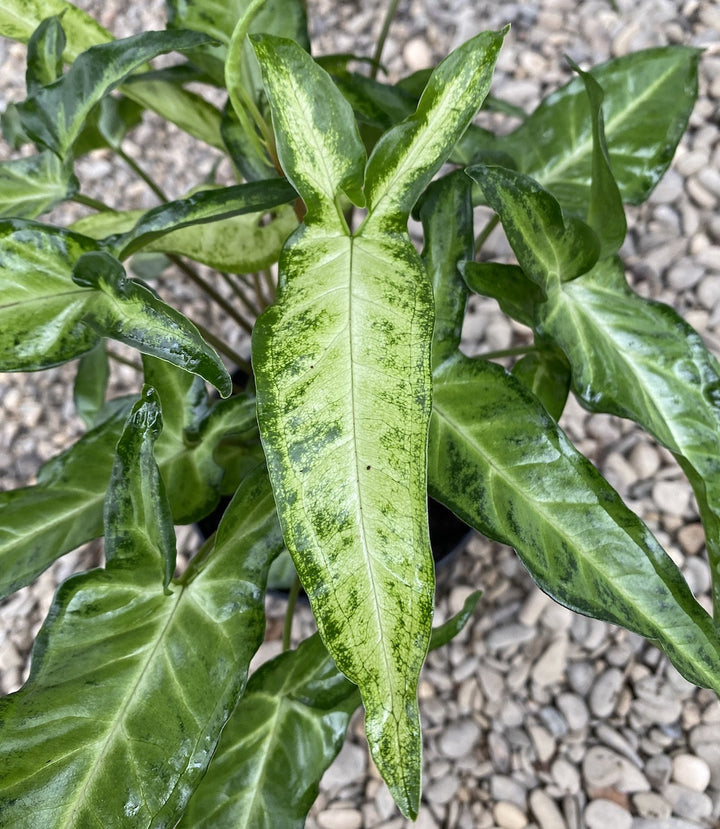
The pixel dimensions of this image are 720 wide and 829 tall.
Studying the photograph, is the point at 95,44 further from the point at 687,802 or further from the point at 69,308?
the point at 687,802

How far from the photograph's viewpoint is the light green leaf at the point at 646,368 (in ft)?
2.04

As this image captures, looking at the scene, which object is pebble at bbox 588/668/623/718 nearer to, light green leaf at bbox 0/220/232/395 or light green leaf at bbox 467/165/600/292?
light green leaf at bbox 467/165/600/292

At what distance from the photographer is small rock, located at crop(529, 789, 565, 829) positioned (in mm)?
938

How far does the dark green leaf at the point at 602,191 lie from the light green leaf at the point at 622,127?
13 cm

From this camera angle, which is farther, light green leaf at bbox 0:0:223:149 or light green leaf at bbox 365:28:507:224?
light green leaf at bbox 0:0:223:149

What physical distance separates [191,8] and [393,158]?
405 millimetres

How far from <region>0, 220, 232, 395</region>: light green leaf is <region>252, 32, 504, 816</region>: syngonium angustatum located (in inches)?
2.6

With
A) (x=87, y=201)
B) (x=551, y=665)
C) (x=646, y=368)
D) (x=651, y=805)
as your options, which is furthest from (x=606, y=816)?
(x=87, y=201)

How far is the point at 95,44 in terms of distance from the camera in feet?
2.74

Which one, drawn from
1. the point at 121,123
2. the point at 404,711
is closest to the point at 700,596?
the point at 404,711

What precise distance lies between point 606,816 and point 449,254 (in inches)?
28.5


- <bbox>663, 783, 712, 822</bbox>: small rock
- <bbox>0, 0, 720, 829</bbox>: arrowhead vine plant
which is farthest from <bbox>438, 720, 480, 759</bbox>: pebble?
<bbox>0, 0, 720, 829</bbox>: arrowhead vine plant

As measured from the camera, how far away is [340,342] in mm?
488

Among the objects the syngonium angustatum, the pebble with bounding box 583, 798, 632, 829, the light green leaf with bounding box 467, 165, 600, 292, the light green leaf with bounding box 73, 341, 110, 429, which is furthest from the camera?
the light green leaf with bounding box 73, 341, 110, 429
